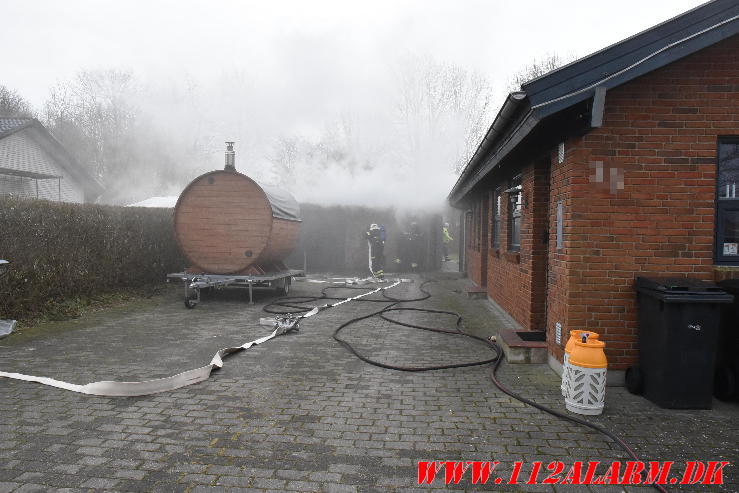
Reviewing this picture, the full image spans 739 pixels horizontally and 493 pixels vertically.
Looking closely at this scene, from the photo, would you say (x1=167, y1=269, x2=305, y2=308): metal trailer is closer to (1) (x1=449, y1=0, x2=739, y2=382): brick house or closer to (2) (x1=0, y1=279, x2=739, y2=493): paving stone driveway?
(2) (x1=0, y1=279, x2=739, y2=493): paving stone driveway

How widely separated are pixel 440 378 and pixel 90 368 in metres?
3.76

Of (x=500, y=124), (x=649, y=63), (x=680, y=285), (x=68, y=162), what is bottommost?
(x=680, y=285)

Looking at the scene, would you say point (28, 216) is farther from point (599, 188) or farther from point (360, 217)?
point (360, 217)

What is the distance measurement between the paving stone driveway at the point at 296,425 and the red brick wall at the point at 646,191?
96 centimetres

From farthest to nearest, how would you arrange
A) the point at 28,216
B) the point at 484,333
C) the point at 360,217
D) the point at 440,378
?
the point at 360,217
the point at 28,216
the point at 484,333
the point at 440,378

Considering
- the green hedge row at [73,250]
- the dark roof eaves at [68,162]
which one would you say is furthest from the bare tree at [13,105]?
the green hedge row at [73,250]

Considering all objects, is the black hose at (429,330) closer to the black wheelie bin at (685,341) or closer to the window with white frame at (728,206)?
the black wheelie bin at (685,341)

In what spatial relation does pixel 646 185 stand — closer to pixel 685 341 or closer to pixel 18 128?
pixel 685 341

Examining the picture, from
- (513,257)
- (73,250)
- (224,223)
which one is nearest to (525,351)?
(513,257)

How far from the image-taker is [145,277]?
11.5 meters

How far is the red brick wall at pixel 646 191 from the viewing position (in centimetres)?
473

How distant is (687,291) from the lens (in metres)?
4.20

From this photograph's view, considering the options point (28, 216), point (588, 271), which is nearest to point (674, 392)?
point (588, 271)

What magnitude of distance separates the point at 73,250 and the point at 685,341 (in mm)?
9281
